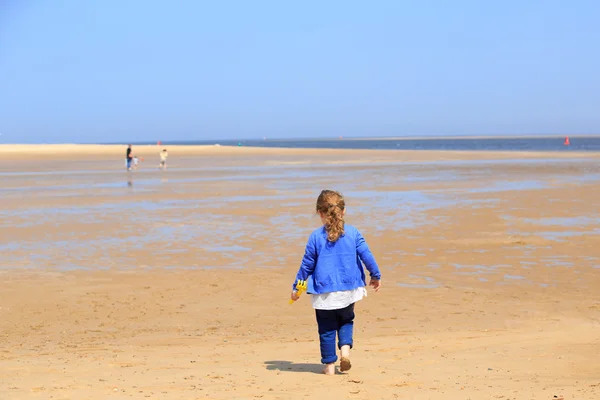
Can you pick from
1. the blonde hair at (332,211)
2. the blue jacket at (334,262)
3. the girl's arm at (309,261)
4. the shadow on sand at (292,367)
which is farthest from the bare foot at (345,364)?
the blonde hair at (332,211)

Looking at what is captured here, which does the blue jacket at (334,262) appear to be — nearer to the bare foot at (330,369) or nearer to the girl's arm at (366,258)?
the girl's arm at (366,258)

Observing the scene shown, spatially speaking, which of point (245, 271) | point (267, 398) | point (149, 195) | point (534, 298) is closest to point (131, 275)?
point (245, 271)

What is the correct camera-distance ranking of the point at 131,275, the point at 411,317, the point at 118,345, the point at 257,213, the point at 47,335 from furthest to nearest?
the point at 257,213 → the point at 131,275 → the point at 411,317 → the point at 47,335 → the point at 118,345

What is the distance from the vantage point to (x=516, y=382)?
5.58 metres

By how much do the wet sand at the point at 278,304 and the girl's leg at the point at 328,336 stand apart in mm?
144

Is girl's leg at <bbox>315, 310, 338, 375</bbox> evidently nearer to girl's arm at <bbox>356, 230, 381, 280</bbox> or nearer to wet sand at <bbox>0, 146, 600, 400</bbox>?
wet sand at <bbox>0, 146, 600, 400</bbox>

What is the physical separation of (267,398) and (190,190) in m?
21.9

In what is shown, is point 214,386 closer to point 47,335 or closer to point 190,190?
point 47,335

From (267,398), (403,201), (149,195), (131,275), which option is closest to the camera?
(267,398)

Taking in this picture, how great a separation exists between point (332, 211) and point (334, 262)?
415 millimetres

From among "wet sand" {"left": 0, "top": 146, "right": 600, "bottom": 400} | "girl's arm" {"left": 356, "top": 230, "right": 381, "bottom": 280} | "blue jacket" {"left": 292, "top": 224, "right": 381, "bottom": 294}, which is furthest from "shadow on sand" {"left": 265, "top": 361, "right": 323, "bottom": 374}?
"girl's arm" {"left": 356, "top": 230, "right": 381, "bottom": 280}

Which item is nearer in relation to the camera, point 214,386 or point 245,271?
point 214,386

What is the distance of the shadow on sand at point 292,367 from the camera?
6.31 metres

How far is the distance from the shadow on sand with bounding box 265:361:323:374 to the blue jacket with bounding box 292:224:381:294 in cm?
63
